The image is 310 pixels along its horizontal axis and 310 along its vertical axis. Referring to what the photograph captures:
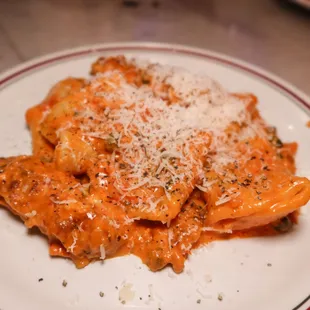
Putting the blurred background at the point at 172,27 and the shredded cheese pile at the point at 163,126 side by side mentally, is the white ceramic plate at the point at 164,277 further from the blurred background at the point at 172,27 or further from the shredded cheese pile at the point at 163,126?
the blurred background at the point at 172,27

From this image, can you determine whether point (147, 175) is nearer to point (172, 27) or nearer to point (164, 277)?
point (164, 277)

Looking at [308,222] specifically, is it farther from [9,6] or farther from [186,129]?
[9,6]

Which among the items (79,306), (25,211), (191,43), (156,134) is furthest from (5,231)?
(191,43)

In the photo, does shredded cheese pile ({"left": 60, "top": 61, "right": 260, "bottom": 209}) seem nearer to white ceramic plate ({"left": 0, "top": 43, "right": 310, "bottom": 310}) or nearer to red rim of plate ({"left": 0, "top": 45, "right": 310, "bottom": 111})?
white ceramic plate ({"left": 0, "top": 43, "right": 310, "bottom": 310})

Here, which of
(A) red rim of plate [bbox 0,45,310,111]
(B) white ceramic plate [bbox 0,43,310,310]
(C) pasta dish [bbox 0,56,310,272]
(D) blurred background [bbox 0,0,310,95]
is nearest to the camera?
(B) white ceramic plate [bbox 0,43,310,310]

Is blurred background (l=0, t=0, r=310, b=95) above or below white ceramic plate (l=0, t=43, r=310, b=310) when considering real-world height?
above

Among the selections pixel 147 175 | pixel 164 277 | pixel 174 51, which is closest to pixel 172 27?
pixel 174 51

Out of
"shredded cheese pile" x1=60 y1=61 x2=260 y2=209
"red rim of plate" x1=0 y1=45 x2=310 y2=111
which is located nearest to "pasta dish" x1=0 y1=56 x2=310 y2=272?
"shredded cheese pile" x1=60 y1=61 x2=260 y2=209

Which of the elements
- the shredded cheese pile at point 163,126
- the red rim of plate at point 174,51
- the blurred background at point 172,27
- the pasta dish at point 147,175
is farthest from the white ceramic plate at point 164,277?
the blurred background at point 172,27
